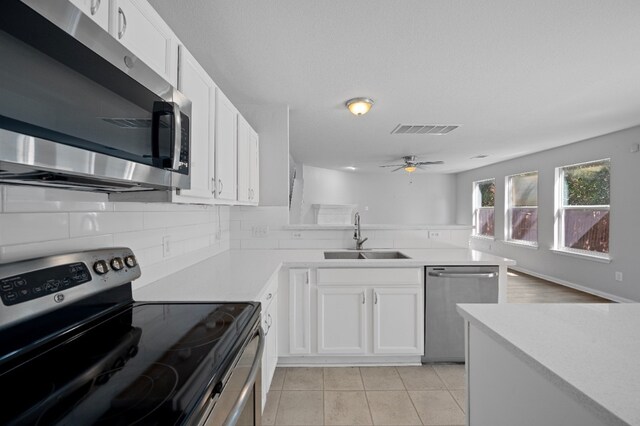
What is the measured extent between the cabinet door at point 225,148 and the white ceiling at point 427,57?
412mm

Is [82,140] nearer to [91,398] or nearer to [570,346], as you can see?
[91,398]

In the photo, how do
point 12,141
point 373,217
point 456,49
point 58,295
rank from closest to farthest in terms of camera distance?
point 12,141 → point 58,295 → point 456,49 → point 373,217

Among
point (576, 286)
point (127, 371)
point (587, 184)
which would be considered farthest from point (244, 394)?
point (587, 184)

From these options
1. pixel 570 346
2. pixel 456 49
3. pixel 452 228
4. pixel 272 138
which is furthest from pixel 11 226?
pixel 452 228

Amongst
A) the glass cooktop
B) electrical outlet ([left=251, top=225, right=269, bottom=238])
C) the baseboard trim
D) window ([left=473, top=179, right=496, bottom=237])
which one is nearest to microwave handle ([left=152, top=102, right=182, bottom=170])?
the glass cooktop

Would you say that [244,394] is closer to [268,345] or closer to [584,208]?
[268,345]

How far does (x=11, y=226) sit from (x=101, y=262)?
276mm

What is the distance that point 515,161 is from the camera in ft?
20.1

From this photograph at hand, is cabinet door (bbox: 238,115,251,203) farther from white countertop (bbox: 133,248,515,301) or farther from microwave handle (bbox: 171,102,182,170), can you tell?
microwave handle (bbox: 171,102,182,170)

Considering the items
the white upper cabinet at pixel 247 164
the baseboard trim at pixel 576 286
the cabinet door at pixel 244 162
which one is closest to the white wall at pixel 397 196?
the baseboard trim at pixel 576 286

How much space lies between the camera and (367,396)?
79.4 inches

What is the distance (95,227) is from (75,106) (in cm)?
74

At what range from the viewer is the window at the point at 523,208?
5695mm

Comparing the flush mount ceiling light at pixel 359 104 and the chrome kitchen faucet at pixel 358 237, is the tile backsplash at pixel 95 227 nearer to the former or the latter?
the chrome kitchen faucet at pixel 358 237
